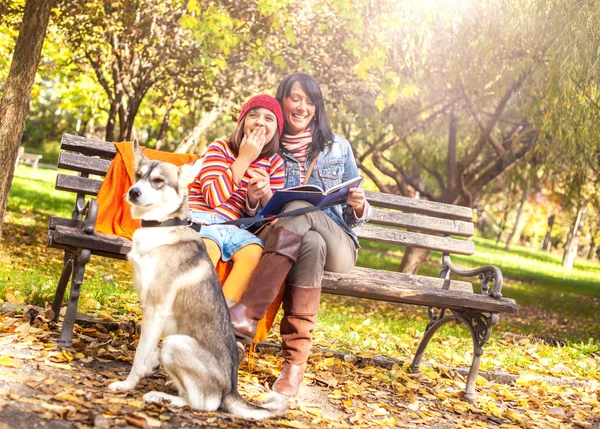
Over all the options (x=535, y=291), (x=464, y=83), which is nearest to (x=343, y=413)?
(x=464, y=83)

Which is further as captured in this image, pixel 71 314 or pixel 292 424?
pixel 71 314

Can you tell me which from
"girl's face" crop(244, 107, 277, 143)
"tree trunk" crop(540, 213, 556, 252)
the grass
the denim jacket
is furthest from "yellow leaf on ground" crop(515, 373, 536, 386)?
"tree trunk" crop(540, 213, 556, 252)

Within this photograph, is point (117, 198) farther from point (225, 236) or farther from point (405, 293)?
point (405, 293)

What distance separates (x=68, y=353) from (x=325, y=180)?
2.19 meters

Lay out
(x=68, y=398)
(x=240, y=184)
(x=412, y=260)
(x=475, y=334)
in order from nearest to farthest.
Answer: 1. (x=68, y=398)
2. (x=240, y=184)
3. (x=475, y=334)
4. (x=412, y=260)

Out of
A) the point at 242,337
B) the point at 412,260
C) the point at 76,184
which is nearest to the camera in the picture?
the point at 242,337

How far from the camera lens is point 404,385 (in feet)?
17.5

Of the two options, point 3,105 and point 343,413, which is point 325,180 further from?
point 3,105

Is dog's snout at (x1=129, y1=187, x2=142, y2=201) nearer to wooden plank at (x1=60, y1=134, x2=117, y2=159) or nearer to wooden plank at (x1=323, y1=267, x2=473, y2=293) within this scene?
wooden plank at (x1=323, y1=267, x2=473, y2=293)

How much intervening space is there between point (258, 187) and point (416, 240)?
2.09m

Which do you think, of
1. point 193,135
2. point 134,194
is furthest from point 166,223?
point 193,135

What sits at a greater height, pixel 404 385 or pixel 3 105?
pixel 3 105

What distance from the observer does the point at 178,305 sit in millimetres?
3678

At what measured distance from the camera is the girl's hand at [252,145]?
14.7ft
